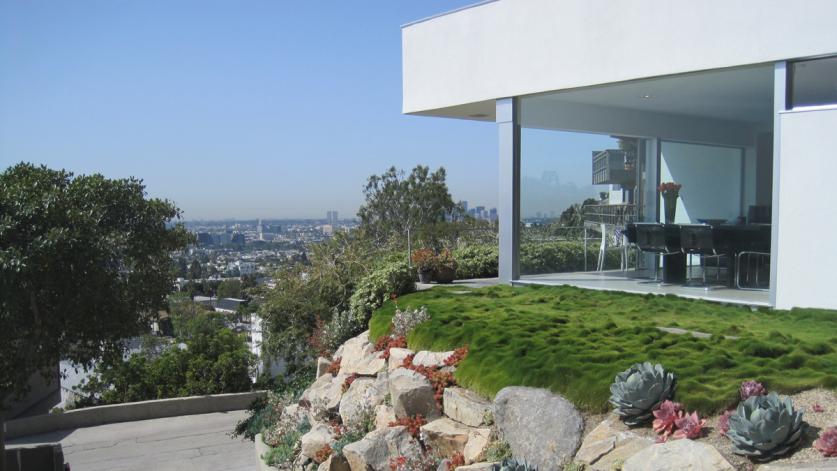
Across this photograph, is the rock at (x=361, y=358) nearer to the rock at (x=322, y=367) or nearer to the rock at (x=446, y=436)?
the rock at (x=322, y=367)

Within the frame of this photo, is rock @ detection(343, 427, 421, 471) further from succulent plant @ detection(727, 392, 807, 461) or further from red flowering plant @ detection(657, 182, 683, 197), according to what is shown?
red flowering plant @ detection(657, 182, 683, 197)

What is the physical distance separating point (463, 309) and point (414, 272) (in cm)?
289

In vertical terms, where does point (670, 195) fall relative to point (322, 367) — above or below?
above

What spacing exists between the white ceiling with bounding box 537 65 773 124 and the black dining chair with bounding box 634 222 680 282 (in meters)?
2.10

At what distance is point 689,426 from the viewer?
417cm

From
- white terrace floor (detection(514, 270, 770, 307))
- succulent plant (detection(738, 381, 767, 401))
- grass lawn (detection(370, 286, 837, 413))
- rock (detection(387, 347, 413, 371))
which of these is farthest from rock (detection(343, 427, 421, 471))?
white terrace floor (detection(514, 270, 770, 307))

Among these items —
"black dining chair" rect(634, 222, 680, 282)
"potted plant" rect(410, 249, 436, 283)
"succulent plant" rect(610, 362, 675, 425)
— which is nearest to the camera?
"succulent plant" rect(610, 362, 675, 425)

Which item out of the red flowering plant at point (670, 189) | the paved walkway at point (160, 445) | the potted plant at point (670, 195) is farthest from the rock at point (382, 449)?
the red flowering plant at point (670, 189)

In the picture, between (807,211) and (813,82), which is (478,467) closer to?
(807,211)

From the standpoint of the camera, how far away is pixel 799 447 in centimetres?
381

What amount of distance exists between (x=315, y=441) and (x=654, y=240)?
634 cm

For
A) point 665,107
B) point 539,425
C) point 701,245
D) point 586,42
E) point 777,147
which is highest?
point 586,42

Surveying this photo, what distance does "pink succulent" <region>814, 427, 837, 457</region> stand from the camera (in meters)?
3.63

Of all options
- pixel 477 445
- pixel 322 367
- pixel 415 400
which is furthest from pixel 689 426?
pixel 322 367
